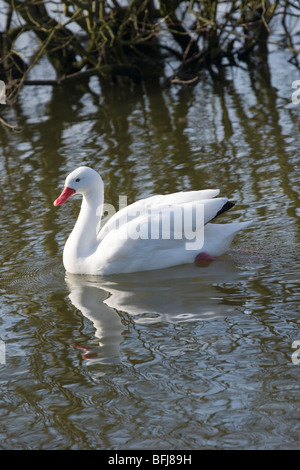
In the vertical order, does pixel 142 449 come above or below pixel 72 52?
below

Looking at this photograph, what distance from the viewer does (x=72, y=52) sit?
16047 mm

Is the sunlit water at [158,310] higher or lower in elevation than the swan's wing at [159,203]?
lower

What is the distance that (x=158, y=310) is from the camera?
647 centimetres

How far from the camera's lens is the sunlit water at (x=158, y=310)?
4766 millimetres

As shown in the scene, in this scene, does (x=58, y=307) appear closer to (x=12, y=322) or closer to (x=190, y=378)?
(x=12, y=322)

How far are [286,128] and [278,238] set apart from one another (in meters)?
4.12

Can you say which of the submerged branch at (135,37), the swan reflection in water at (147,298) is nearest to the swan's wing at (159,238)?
the swan reflection in water at (147,298)

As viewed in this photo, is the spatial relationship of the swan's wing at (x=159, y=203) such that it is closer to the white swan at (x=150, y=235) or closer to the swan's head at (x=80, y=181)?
the white swan at (x=150, y=235)

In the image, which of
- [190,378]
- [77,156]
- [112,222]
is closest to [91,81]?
[77,156]

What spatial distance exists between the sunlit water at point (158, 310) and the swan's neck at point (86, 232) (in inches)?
10.0

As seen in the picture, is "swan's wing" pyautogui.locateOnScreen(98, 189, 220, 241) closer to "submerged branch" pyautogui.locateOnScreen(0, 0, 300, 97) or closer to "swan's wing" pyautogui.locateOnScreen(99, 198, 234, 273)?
"swan's wing" pyautogui.locateOnScreen(99, 198, 234, 273)

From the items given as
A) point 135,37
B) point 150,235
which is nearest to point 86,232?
point 150,235
